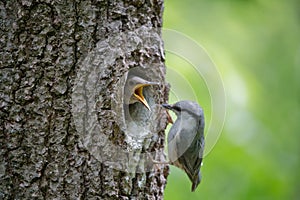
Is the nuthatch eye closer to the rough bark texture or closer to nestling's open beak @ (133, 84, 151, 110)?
nestling's open beak @ (133, 84, 151, 110)

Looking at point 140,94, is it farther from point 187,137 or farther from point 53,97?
point 53,97

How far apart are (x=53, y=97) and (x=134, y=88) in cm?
39

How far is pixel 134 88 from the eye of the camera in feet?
7.79

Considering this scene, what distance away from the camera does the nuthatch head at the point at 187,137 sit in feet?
7.60

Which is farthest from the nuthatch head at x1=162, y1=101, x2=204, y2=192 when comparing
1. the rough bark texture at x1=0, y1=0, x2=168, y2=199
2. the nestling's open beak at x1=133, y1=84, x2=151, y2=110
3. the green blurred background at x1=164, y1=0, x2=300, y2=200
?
the green blurred background at x1=164, y1=0, x2=300, y2=200

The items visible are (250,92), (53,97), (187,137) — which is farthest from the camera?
(250,92)

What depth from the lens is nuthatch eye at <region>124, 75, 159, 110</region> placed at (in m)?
2.36

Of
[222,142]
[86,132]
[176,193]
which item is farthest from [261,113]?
[86,132]

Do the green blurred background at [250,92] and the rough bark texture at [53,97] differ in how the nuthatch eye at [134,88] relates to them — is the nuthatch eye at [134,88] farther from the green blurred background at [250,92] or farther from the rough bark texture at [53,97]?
the green blurred background at [250,92]

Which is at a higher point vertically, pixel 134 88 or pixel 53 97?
pixel 134 88

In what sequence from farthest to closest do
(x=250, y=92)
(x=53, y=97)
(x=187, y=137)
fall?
(x=250, y=92), (x=187, y=137), (x=53, y=97)

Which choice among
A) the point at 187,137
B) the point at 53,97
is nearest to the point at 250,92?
the point at 187,137

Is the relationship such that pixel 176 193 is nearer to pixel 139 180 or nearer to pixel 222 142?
pixel 222 142

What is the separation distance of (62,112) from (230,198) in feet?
6.23
